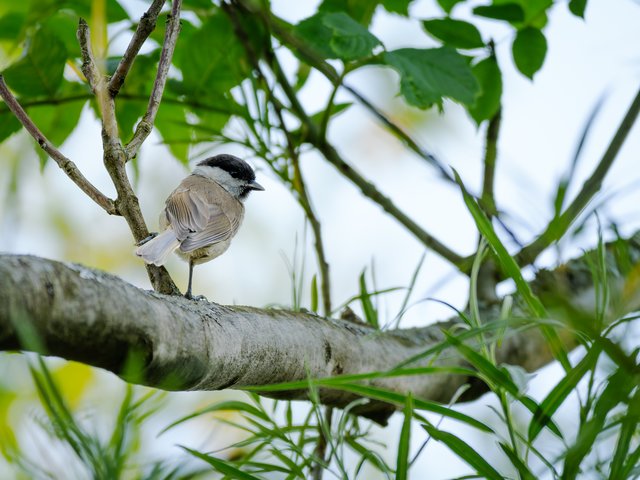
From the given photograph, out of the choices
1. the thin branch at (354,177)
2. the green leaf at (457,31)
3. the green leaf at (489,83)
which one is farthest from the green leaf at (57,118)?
the green leaf at (489,83)

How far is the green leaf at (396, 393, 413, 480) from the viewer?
131 centimetres

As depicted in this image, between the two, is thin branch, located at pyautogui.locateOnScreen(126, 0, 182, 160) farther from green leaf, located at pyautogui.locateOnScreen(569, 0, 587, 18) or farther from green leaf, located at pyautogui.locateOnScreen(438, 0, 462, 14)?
green leaf, located at pyautogui.locateOnScreen(569, 0, 587, 18)

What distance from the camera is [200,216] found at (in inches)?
128

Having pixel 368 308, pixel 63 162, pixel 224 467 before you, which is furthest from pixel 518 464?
pixel 63 162

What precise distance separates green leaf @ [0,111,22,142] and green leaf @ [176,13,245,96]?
1.66 feet

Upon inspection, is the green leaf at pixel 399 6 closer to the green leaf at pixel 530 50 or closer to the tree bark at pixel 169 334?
the green leaf at pixel 530 50

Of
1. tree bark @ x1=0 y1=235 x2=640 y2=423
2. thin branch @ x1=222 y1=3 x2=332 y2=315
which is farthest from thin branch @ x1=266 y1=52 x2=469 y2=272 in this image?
tree bark @ x1=0 y1=235 x2=640 y2=423

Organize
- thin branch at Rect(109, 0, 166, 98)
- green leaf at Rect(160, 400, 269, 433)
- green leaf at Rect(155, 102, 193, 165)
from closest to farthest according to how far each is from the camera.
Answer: green leaf at Rect(160, 400, 269, 433), thin branch at Rect(109, 0, 166, 98), green leaf at Rect(155, 102, 193, 165)

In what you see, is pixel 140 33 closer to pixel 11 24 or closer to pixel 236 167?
pixel 11 24

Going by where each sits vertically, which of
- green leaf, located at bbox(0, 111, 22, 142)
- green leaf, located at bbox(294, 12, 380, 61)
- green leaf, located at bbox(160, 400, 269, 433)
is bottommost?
green leaf, located at bbox(160, 400, 269, 433)

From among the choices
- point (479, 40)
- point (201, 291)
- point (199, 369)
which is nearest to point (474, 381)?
point (479, 40)

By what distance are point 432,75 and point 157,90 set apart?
0.75 metres

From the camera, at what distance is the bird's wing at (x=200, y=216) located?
3.07m

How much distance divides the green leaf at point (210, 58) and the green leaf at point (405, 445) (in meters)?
1.48
